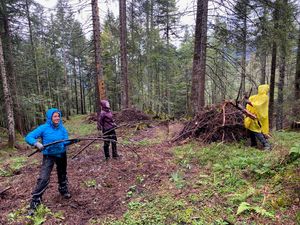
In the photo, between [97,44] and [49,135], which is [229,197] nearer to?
[49,135]

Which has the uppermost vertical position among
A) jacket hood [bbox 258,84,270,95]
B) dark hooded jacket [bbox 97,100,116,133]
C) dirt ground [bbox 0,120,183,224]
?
jacket hood [bbox 258,84,270,95]

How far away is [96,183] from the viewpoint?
4.81 m

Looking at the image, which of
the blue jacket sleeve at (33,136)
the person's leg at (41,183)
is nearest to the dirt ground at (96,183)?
the person's leg at (41,183)

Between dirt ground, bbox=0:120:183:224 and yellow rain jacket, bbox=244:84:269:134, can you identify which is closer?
dirt ground, bbox=0:120:183:224

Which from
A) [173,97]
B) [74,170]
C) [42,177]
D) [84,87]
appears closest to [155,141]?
[74,170]

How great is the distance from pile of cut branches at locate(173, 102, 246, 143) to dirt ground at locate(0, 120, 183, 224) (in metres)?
1.21

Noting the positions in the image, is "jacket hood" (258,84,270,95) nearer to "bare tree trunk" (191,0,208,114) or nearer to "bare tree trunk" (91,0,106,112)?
"bare tree trunk" (191,0,208,114)

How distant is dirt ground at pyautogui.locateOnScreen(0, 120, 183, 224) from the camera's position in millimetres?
3801

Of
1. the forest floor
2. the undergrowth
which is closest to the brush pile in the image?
the forest floor

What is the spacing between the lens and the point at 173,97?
31.1 meters

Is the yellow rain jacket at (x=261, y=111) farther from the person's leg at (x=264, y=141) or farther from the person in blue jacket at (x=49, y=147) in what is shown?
the person in blue jacket at (x=49, y=147)

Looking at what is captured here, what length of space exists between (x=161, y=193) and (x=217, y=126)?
3502mm

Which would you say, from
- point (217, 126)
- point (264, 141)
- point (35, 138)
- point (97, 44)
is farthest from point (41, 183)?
point (97, 44)

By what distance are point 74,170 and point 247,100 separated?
206 inches
